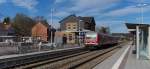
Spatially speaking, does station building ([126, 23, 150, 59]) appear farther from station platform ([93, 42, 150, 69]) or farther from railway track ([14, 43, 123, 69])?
railway track ([14, 43, 123, 69])

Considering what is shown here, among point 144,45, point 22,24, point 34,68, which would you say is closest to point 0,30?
point 22,24

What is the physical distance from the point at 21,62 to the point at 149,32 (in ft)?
37.0

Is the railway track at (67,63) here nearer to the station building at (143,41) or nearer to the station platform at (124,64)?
the station platform at (124,64)

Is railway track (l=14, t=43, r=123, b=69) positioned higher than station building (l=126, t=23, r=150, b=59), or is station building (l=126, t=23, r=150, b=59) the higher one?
station building (l=126, t=23, r=150, b=59)

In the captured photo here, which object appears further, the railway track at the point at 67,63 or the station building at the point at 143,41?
the station building at the point at 143,41

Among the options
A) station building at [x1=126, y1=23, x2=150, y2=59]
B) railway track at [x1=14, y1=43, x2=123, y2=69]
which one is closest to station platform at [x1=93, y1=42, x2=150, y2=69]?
railway track at [x1=14, y1=43, x2=123, y2=69]

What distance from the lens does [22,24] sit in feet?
440

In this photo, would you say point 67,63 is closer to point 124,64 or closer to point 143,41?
point 124,64

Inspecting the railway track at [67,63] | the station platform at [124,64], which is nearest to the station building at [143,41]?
the station platform at [124,64]

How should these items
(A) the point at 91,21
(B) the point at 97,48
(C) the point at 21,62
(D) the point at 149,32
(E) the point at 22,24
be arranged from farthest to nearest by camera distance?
(A) the point at 91,21
(E) the point at 22,24
(B) the point at 97,48
(D) the point at 149,32
(C) the point at 21,62

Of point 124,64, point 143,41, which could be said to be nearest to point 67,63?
point 124,64

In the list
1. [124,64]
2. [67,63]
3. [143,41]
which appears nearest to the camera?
[124,64]

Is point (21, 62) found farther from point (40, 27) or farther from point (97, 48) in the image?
point (40, 27)

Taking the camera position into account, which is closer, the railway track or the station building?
the railway track
